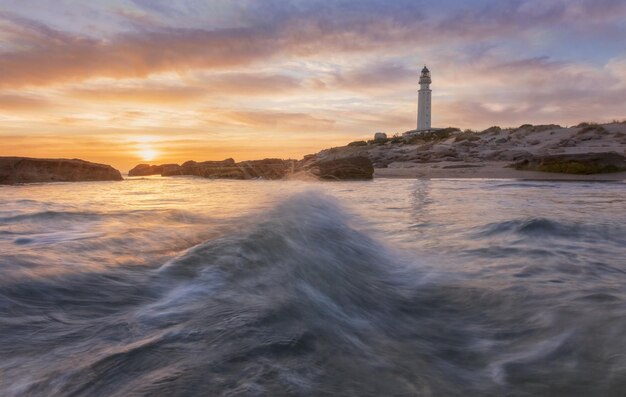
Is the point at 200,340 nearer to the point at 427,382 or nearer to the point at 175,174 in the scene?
the point at 427,382

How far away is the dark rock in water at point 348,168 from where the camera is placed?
2123 cm

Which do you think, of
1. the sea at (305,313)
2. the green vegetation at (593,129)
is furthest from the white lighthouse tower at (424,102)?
the sea at (305,313)

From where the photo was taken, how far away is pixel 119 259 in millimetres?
3309

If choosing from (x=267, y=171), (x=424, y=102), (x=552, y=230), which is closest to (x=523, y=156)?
(x=267, y=171)

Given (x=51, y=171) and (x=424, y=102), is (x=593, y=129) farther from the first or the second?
(x=424, y=102)

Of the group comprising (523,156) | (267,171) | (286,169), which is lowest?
(267,171)

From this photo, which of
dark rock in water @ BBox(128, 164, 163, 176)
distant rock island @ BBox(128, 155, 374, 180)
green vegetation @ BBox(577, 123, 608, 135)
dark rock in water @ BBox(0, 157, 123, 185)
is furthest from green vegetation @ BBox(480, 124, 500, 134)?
dark rock in water @ BBox(128, 164, 163, 176)

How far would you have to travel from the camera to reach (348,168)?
2131 centimetres

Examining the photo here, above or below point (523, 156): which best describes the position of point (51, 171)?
below

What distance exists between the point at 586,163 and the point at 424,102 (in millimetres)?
50302

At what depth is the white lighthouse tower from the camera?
64.9 m

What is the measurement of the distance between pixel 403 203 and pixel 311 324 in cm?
708

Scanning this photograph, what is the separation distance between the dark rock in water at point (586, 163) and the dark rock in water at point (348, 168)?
790 centimetres


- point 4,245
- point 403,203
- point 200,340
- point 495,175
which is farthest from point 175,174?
point 200,340
